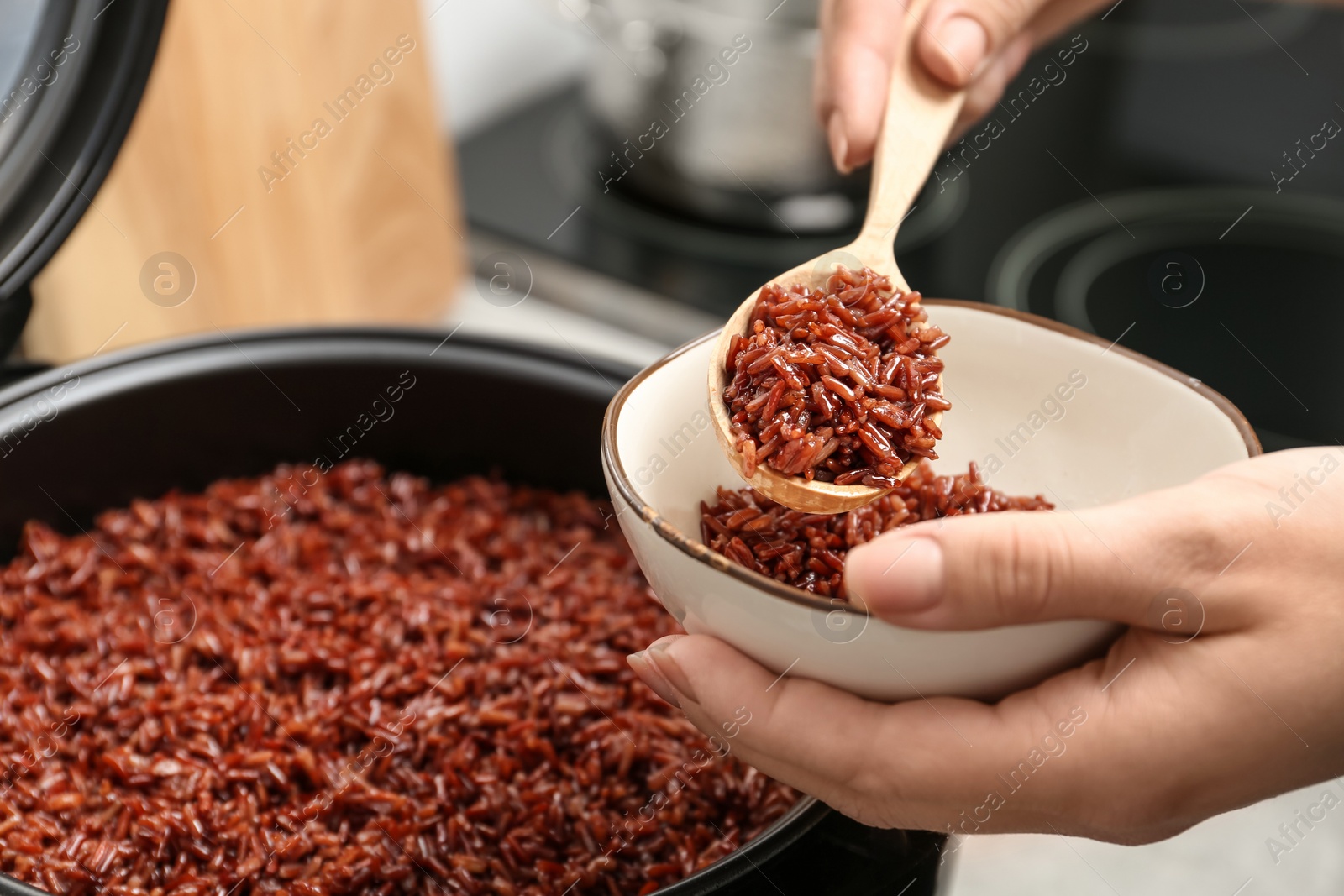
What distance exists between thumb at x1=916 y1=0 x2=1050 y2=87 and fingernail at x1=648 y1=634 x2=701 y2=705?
724 millimetres

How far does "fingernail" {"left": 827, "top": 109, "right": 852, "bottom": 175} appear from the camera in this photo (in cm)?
130

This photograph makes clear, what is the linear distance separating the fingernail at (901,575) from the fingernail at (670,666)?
196 millimetres

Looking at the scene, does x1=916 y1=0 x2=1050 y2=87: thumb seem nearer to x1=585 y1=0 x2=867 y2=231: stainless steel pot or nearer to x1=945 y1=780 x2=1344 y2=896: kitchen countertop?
x1=585 y1=0 x2=867 y2=231: stainless steel pot

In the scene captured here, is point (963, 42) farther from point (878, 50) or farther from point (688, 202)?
point (688, 202)

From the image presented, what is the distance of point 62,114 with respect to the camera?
1396 mm

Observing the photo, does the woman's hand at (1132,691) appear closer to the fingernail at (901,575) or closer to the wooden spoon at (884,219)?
the fingernail at (901,575)

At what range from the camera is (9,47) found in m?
1.45

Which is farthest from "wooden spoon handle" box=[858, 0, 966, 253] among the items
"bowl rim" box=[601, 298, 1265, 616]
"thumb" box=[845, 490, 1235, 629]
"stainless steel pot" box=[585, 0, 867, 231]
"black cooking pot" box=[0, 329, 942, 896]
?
"stainless steel pot" box=[585, 0, 867, 231]

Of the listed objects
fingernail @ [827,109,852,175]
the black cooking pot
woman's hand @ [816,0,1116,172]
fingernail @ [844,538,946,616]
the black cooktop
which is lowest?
the black cooktop

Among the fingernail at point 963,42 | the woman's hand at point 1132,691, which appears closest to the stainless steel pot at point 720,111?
the fingernail at point 963,42

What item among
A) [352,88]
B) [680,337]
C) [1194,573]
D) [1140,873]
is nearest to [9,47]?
[352,88]

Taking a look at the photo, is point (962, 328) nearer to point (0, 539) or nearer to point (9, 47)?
point (0, 539)

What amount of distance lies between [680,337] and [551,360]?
87 centimetres

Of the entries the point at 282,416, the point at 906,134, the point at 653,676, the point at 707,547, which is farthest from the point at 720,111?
the point at 653,676
